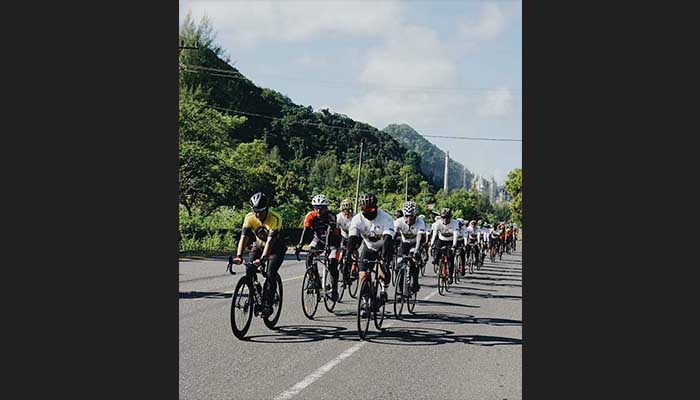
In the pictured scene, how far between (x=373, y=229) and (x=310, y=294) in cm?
145

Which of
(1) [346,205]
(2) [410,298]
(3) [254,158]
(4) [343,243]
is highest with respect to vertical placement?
(3) [254,158]

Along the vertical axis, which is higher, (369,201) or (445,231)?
(369,201)

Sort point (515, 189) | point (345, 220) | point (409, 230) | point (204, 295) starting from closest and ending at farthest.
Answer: point (409, 230) < point (345, 220) < point (204, 295) < point (515, 189)

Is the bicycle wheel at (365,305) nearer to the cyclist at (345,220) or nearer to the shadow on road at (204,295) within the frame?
the cyclist at (345,220)

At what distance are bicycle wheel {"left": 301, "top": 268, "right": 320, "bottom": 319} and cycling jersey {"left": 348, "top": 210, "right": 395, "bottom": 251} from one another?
3.55 feet

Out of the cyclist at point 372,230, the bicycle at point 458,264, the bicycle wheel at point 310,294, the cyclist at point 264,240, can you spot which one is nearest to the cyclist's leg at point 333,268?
the bicycle wheel at point 310,294

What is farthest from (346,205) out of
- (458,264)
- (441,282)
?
(458,264)

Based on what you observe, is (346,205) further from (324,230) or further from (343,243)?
(324,230)

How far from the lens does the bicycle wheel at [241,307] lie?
8180 mm

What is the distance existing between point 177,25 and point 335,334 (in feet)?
19.8

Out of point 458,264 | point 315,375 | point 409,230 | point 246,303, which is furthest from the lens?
point 458,264

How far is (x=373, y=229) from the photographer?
968cm

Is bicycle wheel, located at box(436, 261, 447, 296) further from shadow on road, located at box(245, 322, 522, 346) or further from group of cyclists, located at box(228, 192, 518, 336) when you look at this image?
shadow on road, located at box(245, 322, 522, 346)

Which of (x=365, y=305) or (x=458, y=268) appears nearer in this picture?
(x=365, y=305)
